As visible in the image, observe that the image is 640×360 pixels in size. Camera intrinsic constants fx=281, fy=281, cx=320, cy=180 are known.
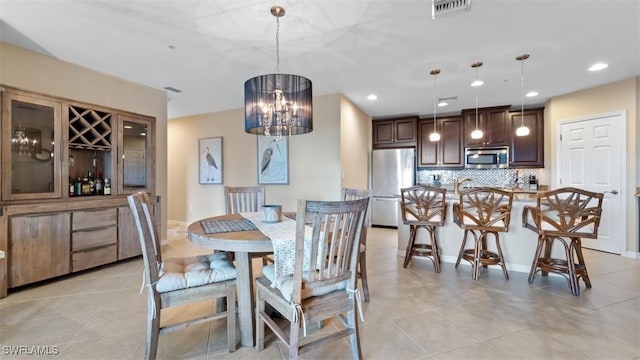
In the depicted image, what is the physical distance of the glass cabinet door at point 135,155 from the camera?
356cm

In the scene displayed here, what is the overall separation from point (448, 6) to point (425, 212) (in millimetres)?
2077

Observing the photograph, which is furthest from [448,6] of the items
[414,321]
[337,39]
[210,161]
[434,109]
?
[210,161]

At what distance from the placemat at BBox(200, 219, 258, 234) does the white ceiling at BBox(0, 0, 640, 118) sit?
165 centimetres

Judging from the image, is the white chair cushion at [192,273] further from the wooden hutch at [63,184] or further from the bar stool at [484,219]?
the bar stool at [484,219]

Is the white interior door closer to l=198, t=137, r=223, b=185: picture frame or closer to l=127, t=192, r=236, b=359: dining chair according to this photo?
l=127, t=192, r=236, b=359: dining chair

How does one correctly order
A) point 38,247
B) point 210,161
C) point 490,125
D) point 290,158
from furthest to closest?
point 210,161, point 490,125, point 290,158, point 38,247

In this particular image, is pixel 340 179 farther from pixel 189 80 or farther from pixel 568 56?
pixel 568 56

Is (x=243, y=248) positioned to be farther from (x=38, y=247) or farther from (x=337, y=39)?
(x=38, y=247)

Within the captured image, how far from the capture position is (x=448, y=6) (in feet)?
6.81

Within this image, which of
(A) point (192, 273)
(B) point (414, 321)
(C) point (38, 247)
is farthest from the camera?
(C) point (38, 247)

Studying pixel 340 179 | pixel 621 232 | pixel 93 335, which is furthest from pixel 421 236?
pixel 93 335

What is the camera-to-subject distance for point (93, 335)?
1.94m

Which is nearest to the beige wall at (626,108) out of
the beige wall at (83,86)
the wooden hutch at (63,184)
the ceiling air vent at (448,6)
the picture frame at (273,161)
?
the ceiling air vent at (448,6)

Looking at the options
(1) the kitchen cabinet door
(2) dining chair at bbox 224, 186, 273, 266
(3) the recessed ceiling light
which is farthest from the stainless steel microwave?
(1) the kitchen cabinet door
